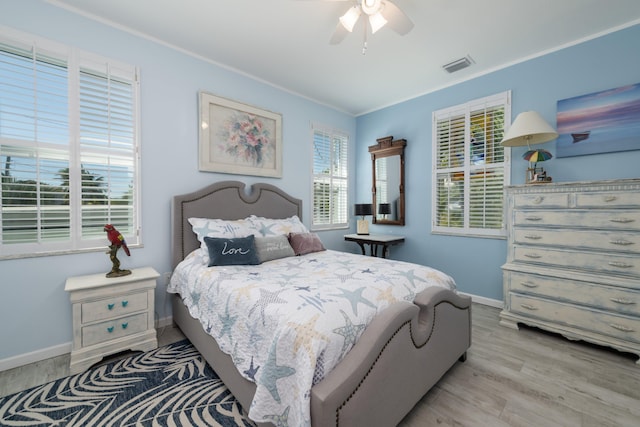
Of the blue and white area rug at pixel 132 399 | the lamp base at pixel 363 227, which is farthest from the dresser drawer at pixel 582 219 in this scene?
the blue and white area rug at pixel 132 399

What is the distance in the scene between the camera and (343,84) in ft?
11.8

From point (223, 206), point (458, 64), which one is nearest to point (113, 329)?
point (223, 206)

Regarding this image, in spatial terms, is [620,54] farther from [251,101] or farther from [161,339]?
[161,339]

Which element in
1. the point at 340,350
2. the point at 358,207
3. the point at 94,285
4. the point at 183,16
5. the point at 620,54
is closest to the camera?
the point at 340,350

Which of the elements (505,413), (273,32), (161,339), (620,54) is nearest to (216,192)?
(161,339)

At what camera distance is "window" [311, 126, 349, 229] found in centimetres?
415

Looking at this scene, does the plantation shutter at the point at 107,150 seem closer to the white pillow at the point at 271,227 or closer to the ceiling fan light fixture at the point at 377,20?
the white pillow at the point at 271,227

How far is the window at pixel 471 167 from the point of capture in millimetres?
3195

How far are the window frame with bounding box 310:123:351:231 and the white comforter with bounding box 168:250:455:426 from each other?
1788 millimetres

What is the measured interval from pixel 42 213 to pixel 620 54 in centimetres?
523

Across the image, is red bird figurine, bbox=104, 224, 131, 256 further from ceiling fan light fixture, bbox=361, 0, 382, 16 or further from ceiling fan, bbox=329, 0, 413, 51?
ceiling fan light fixture, bbox=361, 0, 382, 16

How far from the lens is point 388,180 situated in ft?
14.0

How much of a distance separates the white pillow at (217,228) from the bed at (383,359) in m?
0.22

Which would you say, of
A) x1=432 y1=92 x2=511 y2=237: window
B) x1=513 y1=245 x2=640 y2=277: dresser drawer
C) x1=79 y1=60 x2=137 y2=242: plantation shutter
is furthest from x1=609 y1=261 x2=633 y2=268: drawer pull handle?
x1=79 y1=60 x2=137 y2=242: plantation shutter
